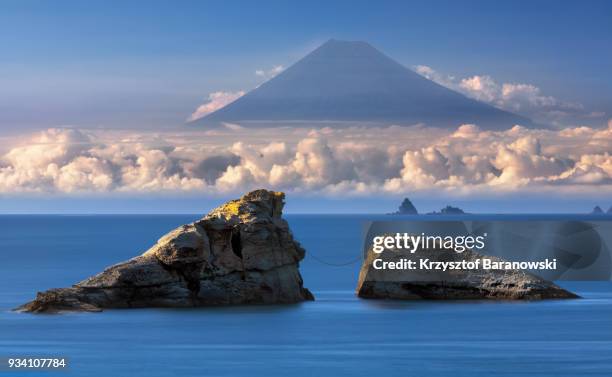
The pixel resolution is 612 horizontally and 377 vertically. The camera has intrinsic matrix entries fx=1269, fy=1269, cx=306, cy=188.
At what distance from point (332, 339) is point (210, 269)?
8.96m

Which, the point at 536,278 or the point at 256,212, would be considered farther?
the point at 536,278

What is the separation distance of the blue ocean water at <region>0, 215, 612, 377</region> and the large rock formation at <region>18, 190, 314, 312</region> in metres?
1.00

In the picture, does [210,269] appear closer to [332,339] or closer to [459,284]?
[332,339]

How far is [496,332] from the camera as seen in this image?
55.9 meters

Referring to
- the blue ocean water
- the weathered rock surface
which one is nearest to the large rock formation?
the blue ocean water

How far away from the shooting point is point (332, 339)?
A: 5431 centimetres

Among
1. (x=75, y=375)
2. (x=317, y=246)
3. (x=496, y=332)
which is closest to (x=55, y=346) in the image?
(x=75, y=375)

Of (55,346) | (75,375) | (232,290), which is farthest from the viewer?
(232,290)

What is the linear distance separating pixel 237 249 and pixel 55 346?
534 inches

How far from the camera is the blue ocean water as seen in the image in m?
46.5

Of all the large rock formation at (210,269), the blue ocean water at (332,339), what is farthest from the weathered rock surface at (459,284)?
the large rock formation at (210,269)

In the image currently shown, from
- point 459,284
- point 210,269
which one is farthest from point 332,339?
point 459,284

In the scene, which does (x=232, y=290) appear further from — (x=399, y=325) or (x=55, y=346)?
(x=55, y=346)

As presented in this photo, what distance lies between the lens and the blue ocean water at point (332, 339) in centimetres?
4653
